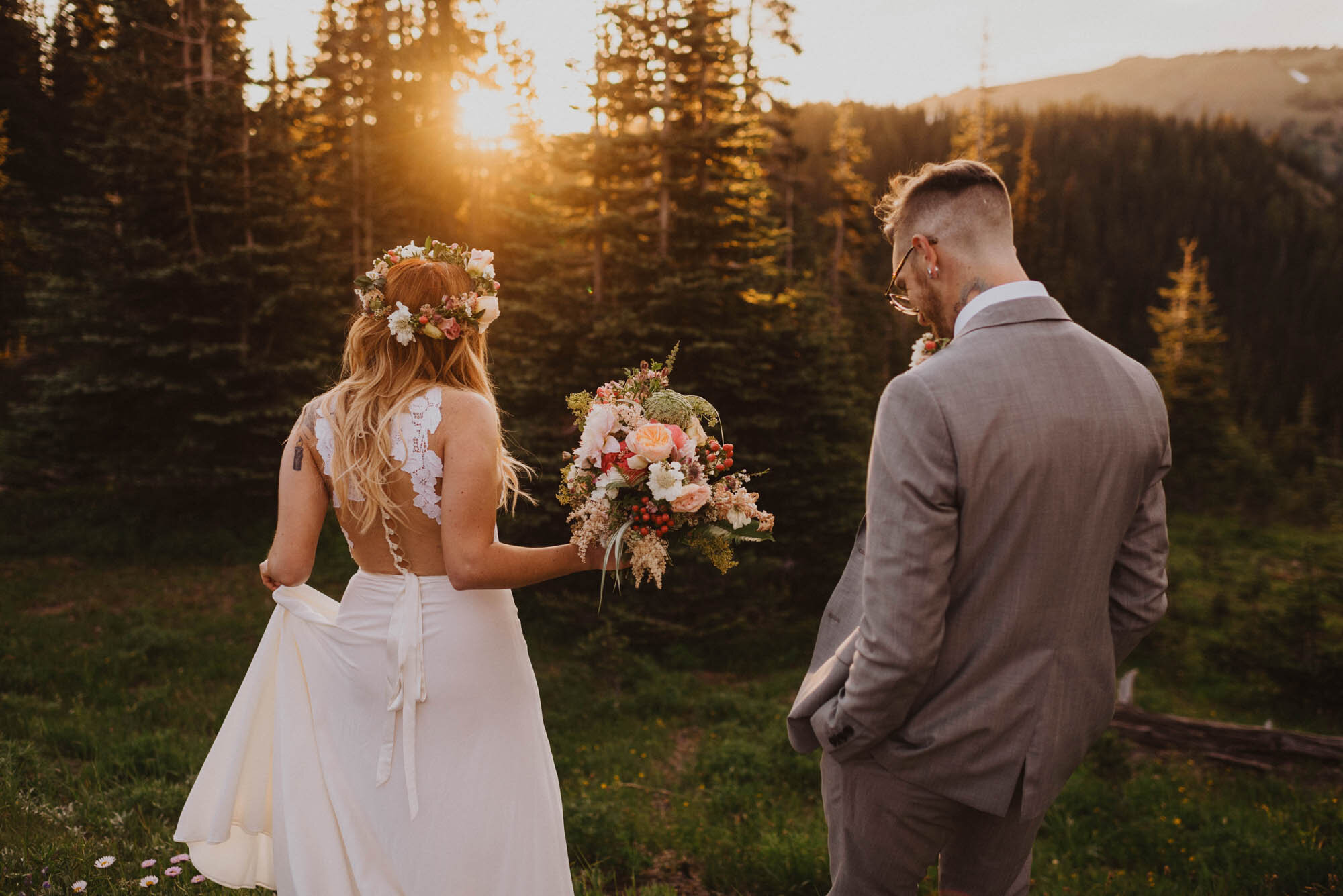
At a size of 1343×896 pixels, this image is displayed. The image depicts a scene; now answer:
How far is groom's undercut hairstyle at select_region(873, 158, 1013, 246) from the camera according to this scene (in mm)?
2398

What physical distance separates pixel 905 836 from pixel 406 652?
5.81ft

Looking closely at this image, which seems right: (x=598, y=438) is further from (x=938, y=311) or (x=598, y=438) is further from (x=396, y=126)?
(x=396, y=126)

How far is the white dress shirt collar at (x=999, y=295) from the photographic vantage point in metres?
2.34

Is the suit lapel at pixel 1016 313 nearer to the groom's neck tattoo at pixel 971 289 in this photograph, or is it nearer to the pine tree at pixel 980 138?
the groom's neck tattoo at pixel 971 289

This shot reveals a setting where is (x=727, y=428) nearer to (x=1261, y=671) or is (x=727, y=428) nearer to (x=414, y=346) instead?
(x=1261, y=671)

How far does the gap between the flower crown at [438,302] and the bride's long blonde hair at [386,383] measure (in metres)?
0.03

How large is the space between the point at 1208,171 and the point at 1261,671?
78.5m

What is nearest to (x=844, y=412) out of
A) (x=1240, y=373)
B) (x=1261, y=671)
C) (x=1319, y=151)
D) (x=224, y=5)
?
(x=1261, y=671)

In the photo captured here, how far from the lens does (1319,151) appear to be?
86.0 meters

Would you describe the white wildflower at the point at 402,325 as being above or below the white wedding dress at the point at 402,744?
above

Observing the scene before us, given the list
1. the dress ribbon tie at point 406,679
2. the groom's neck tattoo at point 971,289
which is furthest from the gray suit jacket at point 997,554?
the dress ribbon tie at point 406,679

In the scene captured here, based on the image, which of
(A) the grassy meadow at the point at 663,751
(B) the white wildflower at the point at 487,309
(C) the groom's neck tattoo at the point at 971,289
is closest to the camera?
(C) the groom's neck tattoo at the point at 971,289

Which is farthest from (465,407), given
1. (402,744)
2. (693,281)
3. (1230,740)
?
(693,281)

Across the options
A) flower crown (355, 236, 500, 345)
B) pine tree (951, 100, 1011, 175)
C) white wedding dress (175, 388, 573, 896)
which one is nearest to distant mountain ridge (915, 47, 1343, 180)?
pine tree (951, 100, 1011, 175)
